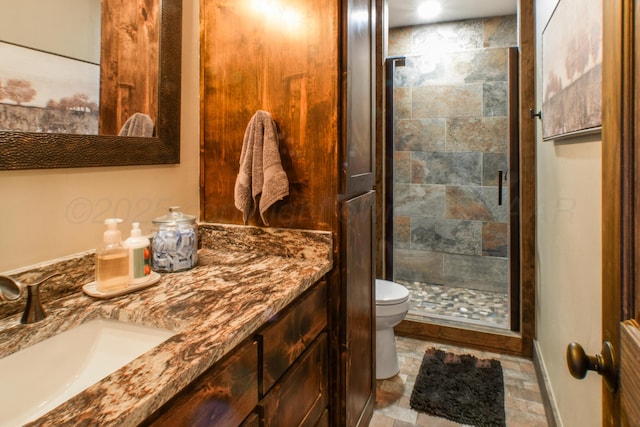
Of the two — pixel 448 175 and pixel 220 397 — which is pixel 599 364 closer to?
pixel 220 397

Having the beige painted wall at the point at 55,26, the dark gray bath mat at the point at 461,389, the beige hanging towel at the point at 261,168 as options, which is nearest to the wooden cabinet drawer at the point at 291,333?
the beige hanging towel at the point at 261,168

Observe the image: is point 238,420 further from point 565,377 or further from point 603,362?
point 565,377

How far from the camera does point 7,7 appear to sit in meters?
0.88

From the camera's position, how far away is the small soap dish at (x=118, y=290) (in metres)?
0.98

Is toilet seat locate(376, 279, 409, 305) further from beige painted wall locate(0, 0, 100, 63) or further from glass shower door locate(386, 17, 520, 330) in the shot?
beige painted wall locate(0, 0, 100, 63)

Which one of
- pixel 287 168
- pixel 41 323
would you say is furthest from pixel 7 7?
pixel 287 168

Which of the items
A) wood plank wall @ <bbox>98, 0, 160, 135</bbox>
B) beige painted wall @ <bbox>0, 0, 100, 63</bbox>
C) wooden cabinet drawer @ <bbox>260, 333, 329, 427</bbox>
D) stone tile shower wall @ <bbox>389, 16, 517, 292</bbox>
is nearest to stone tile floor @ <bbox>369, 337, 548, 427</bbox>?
wooden cabinet drawer @ <bbox>260, 333, 329, 427</bbox>

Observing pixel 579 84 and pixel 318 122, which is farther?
pixel 318 122

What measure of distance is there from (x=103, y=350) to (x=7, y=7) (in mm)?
799

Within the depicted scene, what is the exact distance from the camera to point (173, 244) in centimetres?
121

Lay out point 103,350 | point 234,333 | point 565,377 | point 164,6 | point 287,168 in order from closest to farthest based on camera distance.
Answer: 1. point 234,333
2. point 103,350
3. point 164,6
4. point 287,168
5. point 565,377

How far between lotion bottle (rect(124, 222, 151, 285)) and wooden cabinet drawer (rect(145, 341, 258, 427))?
1.30 ft

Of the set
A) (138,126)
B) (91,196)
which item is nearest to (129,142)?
(138,126)

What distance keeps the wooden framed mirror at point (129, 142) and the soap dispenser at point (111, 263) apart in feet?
0.66
